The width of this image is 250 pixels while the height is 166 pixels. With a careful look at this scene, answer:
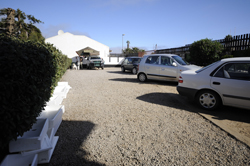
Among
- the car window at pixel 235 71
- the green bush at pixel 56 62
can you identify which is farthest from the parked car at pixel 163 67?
the green bush at pixel 56 62

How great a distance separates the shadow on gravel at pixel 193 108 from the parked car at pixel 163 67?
266 cm

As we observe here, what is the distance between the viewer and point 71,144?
3066 millimetres

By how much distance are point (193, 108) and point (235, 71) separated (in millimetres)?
1570

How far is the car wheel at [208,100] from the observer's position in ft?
15.4

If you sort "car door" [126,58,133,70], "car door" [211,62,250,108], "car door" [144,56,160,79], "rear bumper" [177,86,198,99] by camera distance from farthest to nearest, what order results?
"car door" [126,58,133,70], "car door" [144,56,160,79], "rear bumper" [177,86,198,99], "car door" [211,62,250,108]

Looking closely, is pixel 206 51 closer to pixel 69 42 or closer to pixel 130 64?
pixel 130 64

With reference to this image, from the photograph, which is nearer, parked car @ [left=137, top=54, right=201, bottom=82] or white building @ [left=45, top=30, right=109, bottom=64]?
parked car @ [left=137, top=54, right=201, bottom=82]

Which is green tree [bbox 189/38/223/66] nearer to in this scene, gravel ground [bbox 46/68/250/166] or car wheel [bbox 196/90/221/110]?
car wheel [bbox 196/90/221/110]

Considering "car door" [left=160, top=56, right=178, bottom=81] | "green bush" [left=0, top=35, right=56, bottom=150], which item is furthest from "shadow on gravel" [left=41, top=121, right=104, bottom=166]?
"car door" [left=160, top=56, right=178, bottom=81]

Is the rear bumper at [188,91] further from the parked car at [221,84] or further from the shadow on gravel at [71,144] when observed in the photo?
the shadow on gravel at [71,144]

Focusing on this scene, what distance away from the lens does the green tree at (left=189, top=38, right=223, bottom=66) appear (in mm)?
12066

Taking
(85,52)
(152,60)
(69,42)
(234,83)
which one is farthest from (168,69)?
(69,42)

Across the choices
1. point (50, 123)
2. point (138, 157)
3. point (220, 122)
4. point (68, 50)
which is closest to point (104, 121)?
point (50, 123)

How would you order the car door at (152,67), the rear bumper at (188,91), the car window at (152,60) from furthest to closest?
1. the car window at (152,60)
2. the car door at (152,67)
3. the rear bumper at (188,91)
